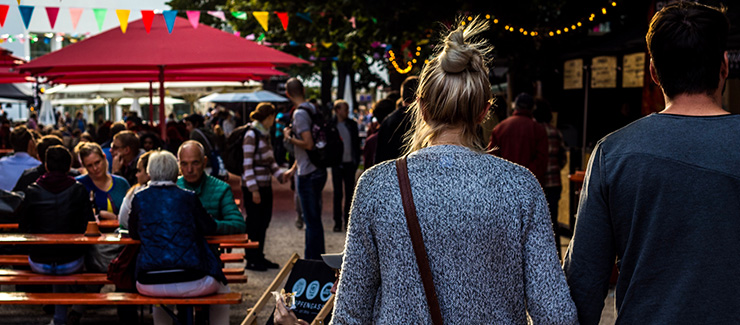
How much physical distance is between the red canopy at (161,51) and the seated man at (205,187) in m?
2.27

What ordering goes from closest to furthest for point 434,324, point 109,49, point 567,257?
point 434,324 → point 567,257 → point 109,49

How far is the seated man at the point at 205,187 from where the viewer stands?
7.03 metres

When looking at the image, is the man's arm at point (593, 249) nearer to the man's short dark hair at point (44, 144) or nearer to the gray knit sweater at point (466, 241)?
the gray knit sweater at point (466, 241)

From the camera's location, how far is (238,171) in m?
9.97

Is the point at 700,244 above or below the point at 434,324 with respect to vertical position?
above

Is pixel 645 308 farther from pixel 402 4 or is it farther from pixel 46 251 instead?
pixel 402 4

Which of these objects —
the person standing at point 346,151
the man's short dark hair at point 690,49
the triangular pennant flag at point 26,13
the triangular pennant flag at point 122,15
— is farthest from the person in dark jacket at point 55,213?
the triangular pennant flag at point 26,13

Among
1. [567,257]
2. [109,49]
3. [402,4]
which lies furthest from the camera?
[402,4]

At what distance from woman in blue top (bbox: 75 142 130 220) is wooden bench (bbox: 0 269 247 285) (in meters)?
1.04

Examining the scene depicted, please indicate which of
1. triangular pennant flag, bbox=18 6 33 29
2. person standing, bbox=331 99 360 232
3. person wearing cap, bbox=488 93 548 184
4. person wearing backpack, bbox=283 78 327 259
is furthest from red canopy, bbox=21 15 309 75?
person wearing cap, bbox=488 93 548 184

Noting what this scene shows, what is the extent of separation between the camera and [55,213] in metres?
6.87

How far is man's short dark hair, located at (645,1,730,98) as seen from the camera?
8.23 feet

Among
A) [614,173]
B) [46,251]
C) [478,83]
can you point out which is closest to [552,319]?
[614,173]

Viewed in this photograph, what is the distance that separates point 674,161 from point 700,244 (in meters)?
0.24
